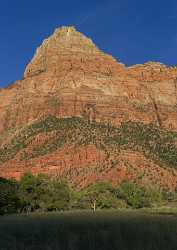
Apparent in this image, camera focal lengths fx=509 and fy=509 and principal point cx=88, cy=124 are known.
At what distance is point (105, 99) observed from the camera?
191375 mm

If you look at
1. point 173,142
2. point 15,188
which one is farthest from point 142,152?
point 15,188

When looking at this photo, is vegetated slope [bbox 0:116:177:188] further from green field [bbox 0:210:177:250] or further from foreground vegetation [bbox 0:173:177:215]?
green field [bbox 0:210:177:250]

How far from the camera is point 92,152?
155m

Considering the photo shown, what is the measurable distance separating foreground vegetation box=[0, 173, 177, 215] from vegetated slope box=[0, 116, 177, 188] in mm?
21856

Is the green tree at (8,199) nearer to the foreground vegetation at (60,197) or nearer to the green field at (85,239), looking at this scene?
the foreground vegetation at (60,197)

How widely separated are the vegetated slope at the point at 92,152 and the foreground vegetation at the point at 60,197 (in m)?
21.9

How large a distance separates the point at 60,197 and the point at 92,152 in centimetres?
4581

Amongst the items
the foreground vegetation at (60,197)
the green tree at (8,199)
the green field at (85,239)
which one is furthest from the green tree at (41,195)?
the green field at (85,239)

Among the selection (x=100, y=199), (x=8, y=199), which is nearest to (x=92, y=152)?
(x=100, y=199)

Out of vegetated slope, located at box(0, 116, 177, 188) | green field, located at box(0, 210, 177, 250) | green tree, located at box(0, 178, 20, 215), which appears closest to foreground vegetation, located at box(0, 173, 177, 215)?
green tree, located at box(0, 178, 20, 215)

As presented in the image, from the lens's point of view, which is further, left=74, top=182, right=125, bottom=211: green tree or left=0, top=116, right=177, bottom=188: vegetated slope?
left=0, top=116, right=177, bottom=188: vegetated slope

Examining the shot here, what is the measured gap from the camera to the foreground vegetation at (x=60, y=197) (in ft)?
326

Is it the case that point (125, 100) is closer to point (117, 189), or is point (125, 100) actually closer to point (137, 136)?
point (137, 136)

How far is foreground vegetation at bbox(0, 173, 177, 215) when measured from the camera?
9938 centimetres
